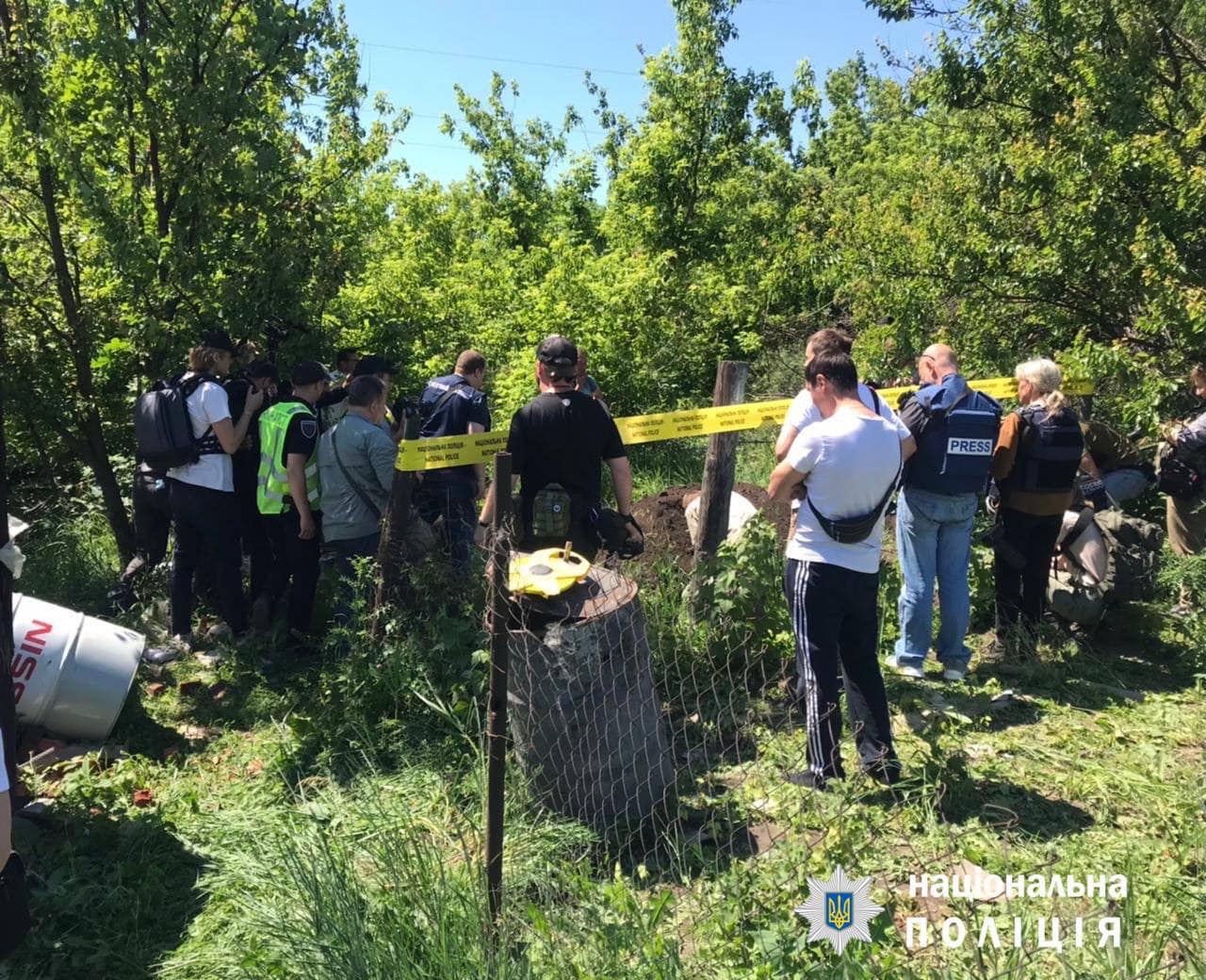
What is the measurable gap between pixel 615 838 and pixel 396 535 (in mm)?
2016

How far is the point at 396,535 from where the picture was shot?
4574mm

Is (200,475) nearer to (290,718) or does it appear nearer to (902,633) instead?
(290,718)

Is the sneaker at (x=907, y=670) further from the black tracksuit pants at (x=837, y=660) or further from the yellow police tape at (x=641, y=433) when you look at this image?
the yellow police tape at (x=641, y=433)

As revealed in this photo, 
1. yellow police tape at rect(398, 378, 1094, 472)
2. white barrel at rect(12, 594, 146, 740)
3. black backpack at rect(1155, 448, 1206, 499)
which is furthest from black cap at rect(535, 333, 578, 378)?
black backpack at rect(1155, 448, 1206, 499)

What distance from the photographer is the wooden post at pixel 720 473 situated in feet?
16.1

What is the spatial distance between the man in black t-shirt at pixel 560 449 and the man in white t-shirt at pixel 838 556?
951 millimetres

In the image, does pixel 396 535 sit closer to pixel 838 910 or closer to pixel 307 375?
pixel 307 375

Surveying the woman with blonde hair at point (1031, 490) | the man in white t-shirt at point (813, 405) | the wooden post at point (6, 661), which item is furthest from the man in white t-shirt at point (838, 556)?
the wooden post at point (6, 661)

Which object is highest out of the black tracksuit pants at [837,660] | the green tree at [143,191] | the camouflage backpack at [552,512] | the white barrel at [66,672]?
the green tree at [143,191]

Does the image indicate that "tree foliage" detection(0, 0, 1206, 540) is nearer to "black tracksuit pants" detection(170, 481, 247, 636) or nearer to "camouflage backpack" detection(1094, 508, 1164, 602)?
"camouflage backpack" detection(1094, 508, 1164, 602)

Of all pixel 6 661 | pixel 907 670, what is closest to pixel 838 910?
pixel 6 661

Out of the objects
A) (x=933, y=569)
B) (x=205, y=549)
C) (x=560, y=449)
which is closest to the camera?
(x=560, y=449)

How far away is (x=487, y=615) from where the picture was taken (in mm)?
3154

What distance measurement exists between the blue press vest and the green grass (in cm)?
93
